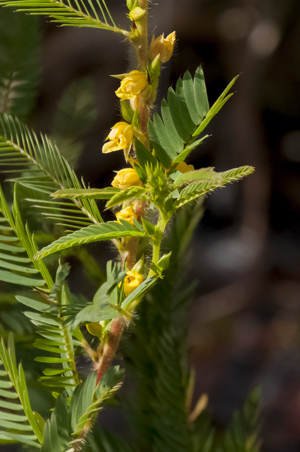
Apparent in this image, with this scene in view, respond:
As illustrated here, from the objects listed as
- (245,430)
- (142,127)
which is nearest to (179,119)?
(142,127)

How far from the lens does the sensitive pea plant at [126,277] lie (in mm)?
168

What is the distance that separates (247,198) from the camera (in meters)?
1.00

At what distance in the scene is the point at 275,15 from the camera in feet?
2.89

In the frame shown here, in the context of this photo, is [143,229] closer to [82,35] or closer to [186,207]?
[186,207]

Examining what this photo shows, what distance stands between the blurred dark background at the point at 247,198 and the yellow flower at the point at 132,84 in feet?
1.95

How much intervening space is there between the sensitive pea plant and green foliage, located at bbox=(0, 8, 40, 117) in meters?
0.13

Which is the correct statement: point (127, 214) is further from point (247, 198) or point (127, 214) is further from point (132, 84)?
point (247, 198)

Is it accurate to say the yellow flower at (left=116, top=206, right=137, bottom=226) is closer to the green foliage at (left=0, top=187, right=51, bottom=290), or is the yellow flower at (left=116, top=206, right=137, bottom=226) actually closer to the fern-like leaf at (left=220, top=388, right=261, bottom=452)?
the green foliage at (left=0, top=187, right=51, bottom=290)

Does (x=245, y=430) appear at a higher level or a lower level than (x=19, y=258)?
lower

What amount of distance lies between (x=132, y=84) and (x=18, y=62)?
276 millimetres

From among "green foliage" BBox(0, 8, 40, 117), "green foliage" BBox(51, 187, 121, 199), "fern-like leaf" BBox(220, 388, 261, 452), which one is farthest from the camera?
"green foliage" BBox(0, 8, 40, 117)

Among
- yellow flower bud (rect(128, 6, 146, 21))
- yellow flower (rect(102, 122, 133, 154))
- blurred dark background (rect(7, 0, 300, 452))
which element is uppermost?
yellow flower bud (rect(128, 6, 146, 21))

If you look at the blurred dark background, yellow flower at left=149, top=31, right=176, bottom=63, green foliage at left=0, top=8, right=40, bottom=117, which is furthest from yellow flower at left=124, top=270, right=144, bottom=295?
the blurred dark background

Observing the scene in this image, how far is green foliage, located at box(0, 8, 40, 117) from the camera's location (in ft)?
1.28
